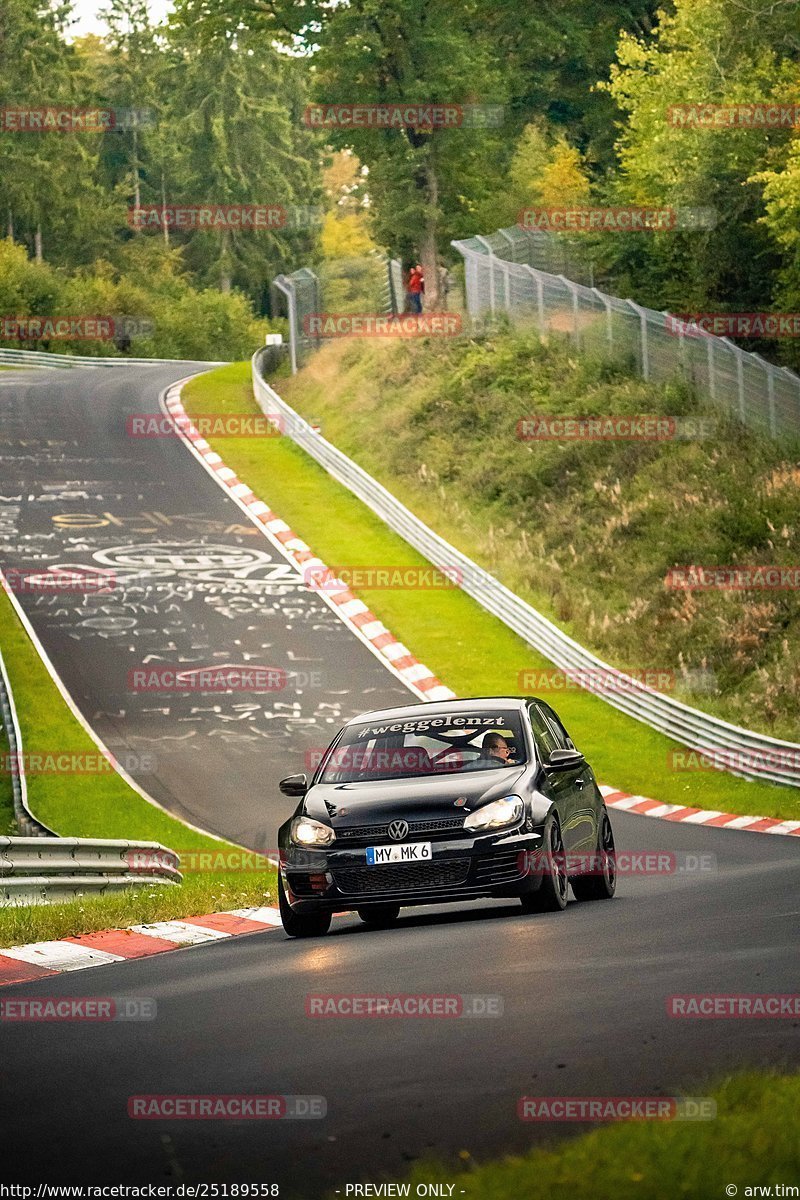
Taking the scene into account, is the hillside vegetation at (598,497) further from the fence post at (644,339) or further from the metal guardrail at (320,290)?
the metal guardrail at (320,290)

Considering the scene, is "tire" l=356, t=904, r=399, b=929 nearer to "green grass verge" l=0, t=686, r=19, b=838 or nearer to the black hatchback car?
the black hatchback car

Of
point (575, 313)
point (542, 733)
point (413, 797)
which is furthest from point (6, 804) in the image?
point (575, 313)

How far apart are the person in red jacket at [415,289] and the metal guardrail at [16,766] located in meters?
27.1

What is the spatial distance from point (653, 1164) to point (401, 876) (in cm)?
703

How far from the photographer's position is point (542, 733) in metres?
13.3

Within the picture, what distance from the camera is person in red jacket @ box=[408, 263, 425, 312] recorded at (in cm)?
5178

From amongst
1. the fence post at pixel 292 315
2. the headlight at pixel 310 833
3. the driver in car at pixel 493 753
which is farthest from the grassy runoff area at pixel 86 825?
the fence post at pixel 292 315

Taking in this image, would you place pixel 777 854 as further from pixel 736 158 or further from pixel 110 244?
pixel 110 244

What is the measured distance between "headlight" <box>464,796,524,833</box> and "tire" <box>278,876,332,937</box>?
3.99 ft

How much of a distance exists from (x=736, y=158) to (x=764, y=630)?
1667 centimetres

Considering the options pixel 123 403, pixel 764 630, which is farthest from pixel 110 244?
pixel 764 630

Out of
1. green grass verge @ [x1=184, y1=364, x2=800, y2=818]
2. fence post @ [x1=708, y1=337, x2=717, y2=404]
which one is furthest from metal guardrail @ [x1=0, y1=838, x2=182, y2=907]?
fence post @ [x1=708, y1=337, x2=717, y2=404]

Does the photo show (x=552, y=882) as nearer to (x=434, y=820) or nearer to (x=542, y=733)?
(x=434, y=820)

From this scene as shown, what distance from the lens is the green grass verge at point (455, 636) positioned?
24.5 meters
